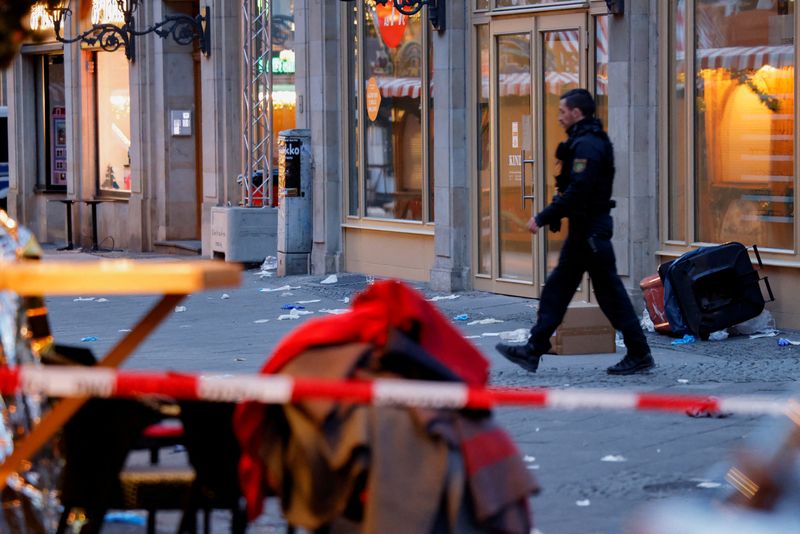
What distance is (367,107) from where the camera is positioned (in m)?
17.1

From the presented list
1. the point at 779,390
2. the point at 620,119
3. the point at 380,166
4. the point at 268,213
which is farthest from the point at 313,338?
the point at 268,213

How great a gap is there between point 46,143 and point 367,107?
12.1 metres

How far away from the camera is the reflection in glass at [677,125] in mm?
12641

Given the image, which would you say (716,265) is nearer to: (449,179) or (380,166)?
(449,179)

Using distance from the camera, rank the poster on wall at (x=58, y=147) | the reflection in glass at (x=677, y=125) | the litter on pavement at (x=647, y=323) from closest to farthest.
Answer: the litter on pavement at (x=647, y=323) → the reflection in glass at (x=677, y=125) → the poster on wall at (x=58, y=147)

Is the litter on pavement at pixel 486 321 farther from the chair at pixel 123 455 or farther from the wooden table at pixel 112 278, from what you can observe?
the wooden table at pixel 112 278

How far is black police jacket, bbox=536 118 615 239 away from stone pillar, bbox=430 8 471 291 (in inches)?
209

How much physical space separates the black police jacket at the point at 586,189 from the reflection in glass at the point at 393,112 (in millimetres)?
6357

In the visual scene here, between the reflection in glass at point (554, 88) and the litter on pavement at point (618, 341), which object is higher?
the reflection in glass at point (554, 88)

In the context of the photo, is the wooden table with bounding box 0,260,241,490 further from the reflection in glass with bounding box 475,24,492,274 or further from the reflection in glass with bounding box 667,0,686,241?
the reflection in glass with bounding box 475,24,492,274

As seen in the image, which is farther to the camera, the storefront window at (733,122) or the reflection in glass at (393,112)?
the reflection in glass at (393,112)

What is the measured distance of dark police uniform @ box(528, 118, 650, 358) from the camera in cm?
970

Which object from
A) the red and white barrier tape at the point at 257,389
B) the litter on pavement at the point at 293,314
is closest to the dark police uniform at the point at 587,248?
the litter on pavement at the point at 293,314

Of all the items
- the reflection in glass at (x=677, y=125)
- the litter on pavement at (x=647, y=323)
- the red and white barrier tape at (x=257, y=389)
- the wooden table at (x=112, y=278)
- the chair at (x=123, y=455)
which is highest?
the reflection in glass at (x=677, y=125)
